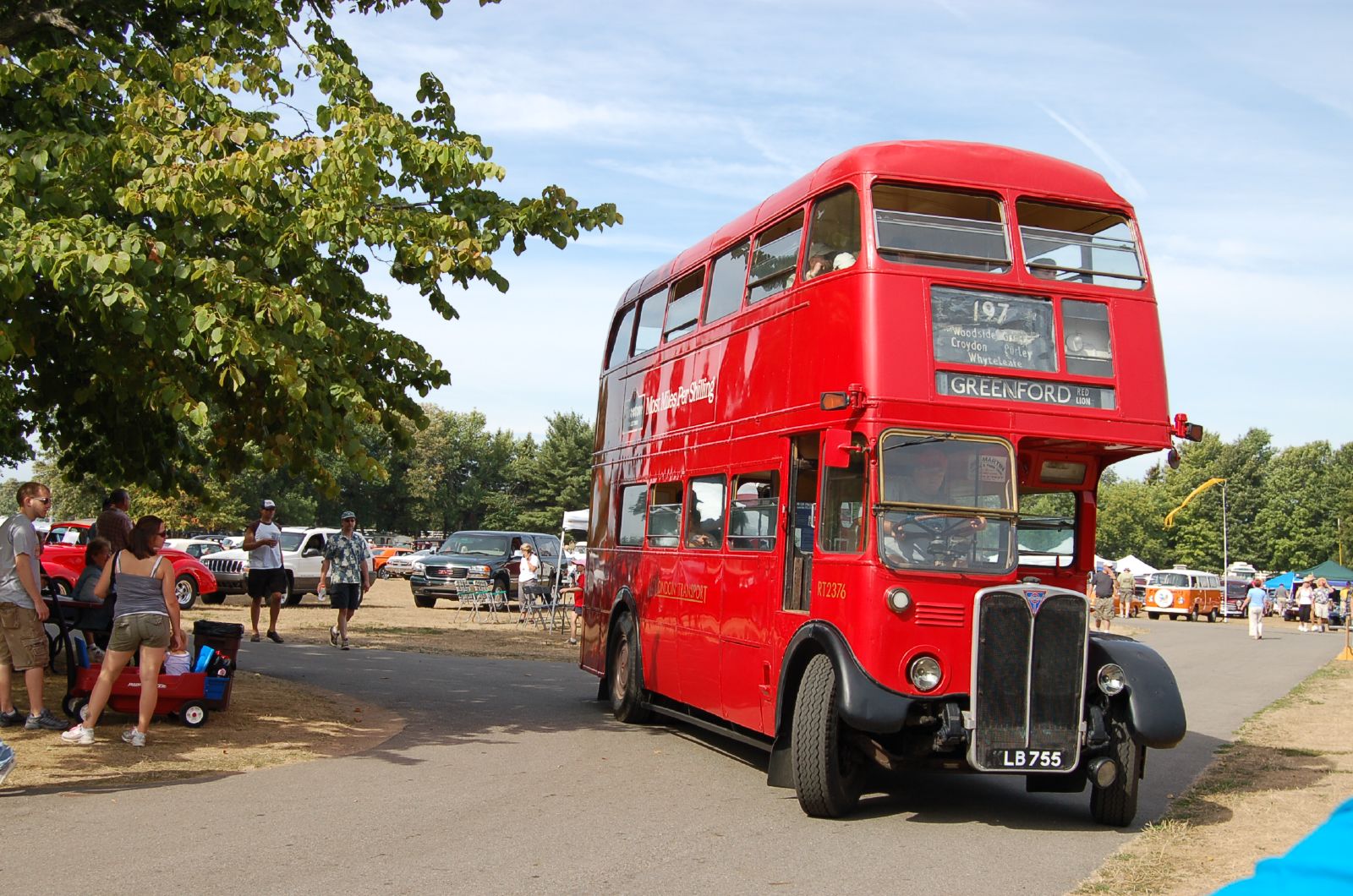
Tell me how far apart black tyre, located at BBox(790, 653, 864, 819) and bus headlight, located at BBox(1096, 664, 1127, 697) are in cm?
163

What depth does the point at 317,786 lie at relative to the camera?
9195 millimetres

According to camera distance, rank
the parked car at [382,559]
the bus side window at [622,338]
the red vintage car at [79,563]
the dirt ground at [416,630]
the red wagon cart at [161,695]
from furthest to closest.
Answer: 1. the parked car at [382,559]
2. the red vintage car at [79,563]
3. the dirt ground at [416,630]
4. the bus side window at [622,338]
5. the red wagon cart at [161,695]

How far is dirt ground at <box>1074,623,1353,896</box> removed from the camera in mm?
7172

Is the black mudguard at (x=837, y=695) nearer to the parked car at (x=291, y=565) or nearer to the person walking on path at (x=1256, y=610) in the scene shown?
the parked car at (x=291, y=565)

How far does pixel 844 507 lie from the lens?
9156 mm

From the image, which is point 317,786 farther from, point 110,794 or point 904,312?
point 904,312

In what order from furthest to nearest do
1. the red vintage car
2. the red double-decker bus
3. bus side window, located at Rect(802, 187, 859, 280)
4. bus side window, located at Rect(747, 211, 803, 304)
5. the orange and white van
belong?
the orange and white van → the red vintage car → bus side window, located at Rect(747, 211, 803, 304) → bus side window, located at Rect(802, 187, 859, 280) → the red double-decker bus

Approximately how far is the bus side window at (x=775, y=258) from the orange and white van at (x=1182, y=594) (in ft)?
168

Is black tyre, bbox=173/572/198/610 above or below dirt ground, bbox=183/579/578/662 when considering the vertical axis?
above

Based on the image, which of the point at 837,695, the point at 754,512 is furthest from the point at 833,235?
the point at 837,695

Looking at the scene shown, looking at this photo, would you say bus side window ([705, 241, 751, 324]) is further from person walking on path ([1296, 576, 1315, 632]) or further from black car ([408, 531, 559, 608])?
person walking on path ([1296, 576, 1315, 632])

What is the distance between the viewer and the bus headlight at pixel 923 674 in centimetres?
845

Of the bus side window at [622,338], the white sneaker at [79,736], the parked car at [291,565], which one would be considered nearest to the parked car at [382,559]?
the parked car at [291,565]

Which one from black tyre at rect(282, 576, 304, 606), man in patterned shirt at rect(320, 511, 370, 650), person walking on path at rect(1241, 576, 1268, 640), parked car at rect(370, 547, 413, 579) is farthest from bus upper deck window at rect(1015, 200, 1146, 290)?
parked car at rect(370, 547, 413, 579)
